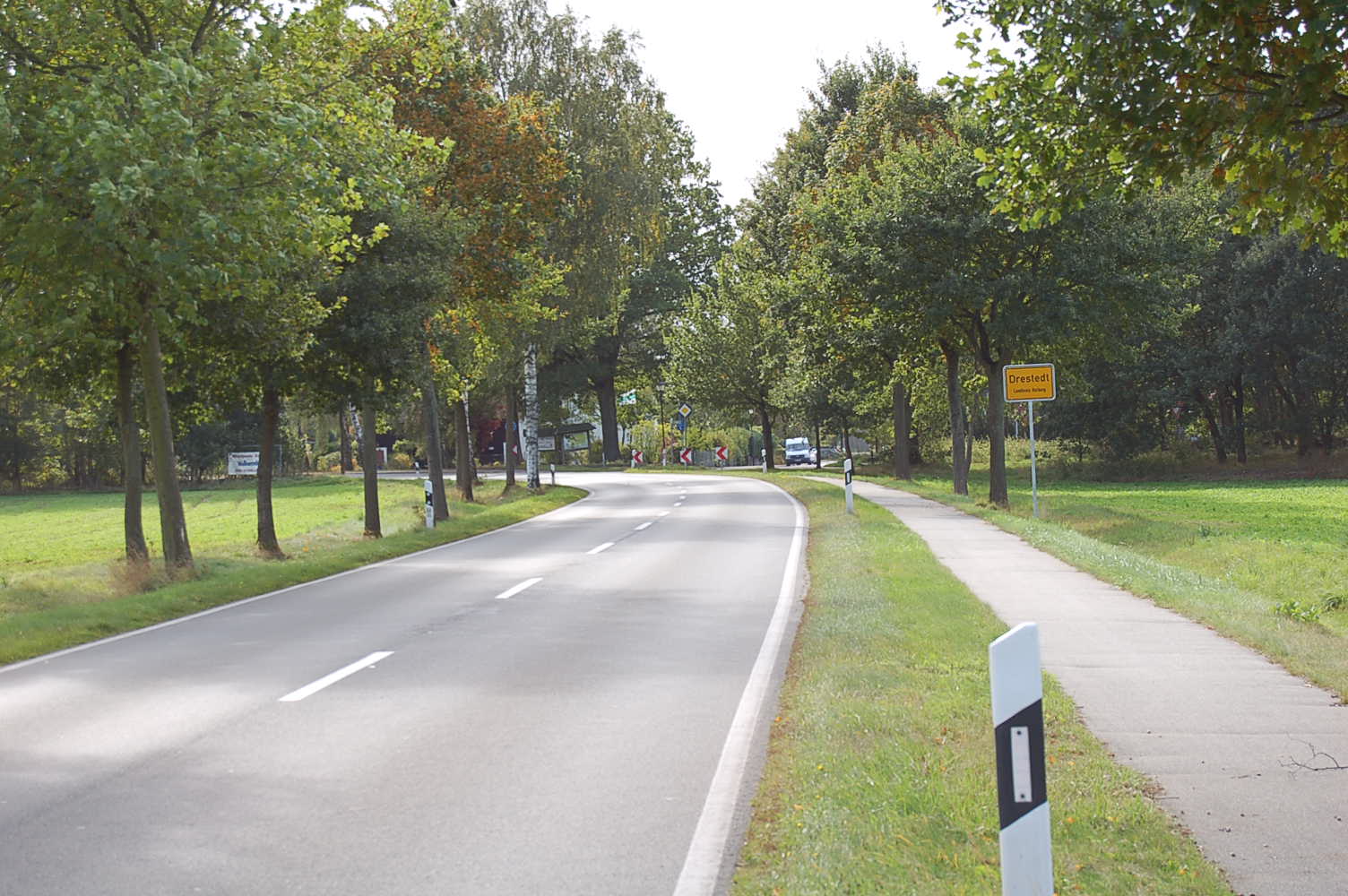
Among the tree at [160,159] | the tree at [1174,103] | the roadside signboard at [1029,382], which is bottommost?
the roadside signboard at [1029,382]

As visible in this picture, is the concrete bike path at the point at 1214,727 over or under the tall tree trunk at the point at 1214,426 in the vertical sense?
under

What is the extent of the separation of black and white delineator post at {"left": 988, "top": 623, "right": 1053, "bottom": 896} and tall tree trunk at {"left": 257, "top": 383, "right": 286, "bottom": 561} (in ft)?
69.0

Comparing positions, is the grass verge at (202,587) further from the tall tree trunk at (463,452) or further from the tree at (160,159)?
the tall tree trunk at (463,452)

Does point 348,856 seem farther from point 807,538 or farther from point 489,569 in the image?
point 807,538

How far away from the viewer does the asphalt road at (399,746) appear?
A: 5.30 metres

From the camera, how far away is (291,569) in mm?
18656

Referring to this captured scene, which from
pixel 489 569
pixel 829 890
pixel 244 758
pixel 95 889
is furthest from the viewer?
pixel 489 569

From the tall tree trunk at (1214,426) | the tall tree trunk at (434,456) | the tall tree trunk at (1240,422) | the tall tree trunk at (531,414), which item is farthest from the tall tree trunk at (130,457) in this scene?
the tall tree trunk at (1240,422)

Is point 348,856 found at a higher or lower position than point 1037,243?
lower

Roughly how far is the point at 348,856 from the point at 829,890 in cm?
203

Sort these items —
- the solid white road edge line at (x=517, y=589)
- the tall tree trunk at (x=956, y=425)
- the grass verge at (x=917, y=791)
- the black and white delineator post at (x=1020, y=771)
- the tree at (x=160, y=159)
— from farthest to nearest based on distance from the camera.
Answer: the tall tree trunk at (x=956, y=425), the solid white road edge line at (x=517, y=589), the tree at (x=160, y=159), the grass verge at (x=917, y=791), the black and white delineator post at (x=1020, y=771)

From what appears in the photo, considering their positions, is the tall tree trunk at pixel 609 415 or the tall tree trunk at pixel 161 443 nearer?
the tall tree trunk at pixel 161 443

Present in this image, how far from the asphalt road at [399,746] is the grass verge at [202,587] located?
62 cm

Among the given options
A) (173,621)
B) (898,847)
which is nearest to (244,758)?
(898,847)
